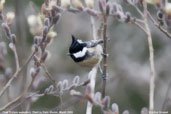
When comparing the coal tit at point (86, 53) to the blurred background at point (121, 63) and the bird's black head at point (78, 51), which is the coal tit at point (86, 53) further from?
the blurred background at point (121, 63)

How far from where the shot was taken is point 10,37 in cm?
221

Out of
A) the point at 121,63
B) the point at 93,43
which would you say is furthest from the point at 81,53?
the point at 121,63

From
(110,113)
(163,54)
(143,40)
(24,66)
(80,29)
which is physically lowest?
(110,113)

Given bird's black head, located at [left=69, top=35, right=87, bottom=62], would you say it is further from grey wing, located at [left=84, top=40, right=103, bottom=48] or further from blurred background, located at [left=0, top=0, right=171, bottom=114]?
blurred background, located at [left=0, top=0, right=171, bottom=114]

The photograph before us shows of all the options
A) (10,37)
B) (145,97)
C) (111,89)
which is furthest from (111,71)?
(10,37)

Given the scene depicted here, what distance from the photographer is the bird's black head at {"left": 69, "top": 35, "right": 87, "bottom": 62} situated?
10.8ft

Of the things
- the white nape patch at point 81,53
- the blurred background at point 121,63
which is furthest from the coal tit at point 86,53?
the blurred background at point 121,63

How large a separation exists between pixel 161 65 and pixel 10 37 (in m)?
2.43

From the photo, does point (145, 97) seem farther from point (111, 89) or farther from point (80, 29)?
point (80, 29)

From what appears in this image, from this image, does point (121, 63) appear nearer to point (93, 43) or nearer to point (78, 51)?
point (78, 51)

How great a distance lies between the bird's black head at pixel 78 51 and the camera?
330 cm

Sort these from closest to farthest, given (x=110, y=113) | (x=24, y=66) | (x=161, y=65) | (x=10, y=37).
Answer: (x=110, y=113) → (x=24, y=66) → (x=10, y=37) → (x=161, y=65)

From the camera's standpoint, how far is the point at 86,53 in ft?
11.5

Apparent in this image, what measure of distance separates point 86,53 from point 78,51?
145 mm
